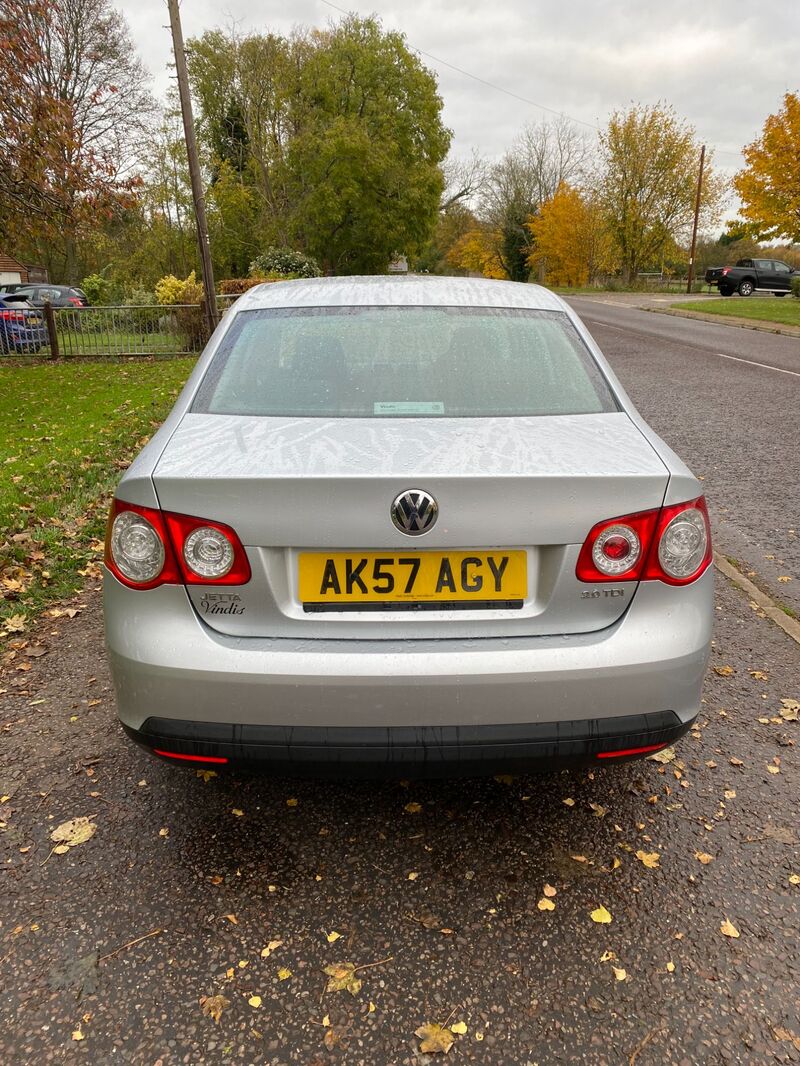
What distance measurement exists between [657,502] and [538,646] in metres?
0.50

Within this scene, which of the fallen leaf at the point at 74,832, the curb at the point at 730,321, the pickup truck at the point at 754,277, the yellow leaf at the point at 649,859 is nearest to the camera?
the yellow leaf at the point at 649,859

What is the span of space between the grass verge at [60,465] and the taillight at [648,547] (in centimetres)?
324

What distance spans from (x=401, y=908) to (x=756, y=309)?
30376mm

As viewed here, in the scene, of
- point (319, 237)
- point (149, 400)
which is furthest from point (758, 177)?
point (149, 400)

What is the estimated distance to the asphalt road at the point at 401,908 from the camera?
1.87 m

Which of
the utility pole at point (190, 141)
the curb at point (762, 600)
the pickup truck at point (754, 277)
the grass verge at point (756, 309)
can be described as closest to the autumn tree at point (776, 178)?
the grass verge at point (756, 309)

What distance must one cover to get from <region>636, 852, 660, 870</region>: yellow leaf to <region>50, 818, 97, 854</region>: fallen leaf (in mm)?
1730

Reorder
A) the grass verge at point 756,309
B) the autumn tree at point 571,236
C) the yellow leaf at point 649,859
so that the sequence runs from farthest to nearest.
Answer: the autumn tree at point 571,236 < the grass verge at point 756,309 < the yellow leaf at point 649,859

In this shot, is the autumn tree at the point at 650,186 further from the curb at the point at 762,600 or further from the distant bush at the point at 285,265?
the curb at the point at 762,600

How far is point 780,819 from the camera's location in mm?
2641

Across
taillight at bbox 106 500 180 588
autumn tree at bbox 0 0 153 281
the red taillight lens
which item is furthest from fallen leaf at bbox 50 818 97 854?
autumn tree at bbox 0 0 153 281

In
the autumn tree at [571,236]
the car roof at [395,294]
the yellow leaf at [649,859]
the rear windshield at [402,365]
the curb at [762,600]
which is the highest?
the autumn tree at [571,236]

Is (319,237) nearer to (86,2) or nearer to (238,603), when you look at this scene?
(86,2)

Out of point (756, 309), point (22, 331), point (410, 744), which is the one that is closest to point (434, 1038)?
point (410, 744)
